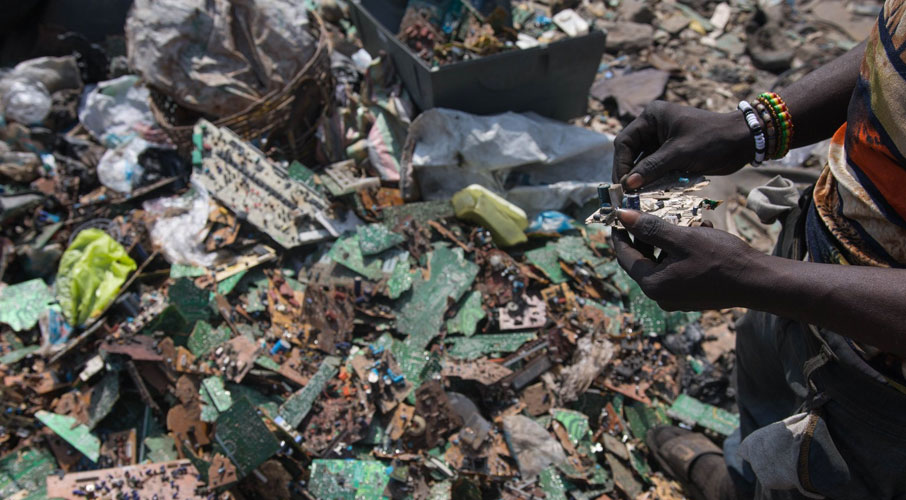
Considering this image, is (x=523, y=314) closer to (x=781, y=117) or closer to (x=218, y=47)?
(x=781, y=117)

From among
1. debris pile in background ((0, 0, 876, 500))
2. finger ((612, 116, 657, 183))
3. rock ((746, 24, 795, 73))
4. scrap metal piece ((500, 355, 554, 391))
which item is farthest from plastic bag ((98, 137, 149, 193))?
rock ((746, 24, 795, 73))

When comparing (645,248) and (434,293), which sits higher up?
(645,248)

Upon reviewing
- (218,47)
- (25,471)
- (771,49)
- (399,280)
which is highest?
(218,47)

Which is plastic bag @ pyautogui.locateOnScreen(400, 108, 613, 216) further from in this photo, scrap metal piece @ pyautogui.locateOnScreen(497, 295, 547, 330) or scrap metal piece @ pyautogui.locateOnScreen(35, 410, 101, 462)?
scrap metal piece @ pyautogui.locateOnScreen(35, 410, 101, 462)

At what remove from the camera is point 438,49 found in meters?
3.89

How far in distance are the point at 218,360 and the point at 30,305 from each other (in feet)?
5.14

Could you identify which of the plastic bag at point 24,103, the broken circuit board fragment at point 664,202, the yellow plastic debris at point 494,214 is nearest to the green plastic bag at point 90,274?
the plastic bag at point 24,103

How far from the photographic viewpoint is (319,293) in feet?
10.8

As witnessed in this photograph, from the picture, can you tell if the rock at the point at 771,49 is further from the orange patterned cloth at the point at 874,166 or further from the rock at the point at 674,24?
the orange patterned cloth at the point at 874,166

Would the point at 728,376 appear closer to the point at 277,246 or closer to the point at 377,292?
the point at 377,292

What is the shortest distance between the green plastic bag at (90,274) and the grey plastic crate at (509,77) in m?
2.35

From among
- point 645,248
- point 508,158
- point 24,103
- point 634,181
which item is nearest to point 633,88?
point 508,158

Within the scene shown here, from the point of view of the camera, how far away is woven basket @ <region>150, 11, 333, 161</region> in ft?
12.8

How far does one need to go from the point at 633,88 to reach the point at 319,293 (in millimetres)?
3600
